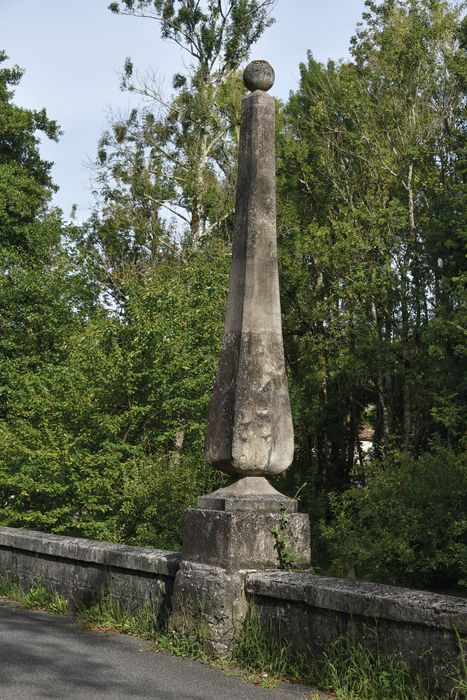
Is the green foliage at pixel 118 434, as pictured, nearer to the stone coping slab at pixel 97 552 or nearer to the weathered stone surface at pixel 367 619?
the stone coping slab at pixel 97 552

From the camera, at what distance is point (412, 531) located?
15234 mm

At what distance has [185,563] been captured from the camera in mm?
5766

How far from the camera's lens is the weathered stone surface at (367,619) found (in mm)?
4121

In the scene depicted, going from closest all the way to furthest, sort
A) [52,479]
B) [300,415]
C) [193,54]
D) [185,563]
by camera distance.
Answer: [185,563] → [52,479] → [300,415] → [193,54]

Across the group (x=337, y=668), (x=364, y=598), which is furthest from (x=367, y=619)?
(x=337, y=668)

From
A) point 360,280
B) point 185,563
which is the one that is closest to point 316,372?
point 360,280

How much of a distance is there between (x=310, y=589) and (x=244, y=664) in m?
0.72

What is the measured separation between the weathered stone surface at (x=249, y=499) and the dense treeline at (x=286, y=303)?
348 inches

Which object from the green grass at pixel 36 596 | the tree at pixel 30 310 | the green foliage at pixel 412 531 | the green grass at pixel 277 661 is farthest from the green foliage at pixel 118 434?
the green grass at pixel 277 661

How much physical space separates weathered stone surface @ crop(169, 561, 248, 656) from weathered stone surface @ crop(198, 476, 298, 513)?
1.35 feet

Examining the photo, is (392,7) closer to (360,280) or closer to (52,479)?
(360,280)

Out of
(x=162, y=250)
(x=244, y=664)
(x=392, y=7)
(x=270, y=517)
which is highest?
(x=392, y=7)

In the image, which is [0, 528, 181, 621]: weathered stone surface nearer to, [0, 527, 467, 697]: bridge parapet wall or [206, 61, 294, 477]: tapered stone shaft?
[0, 527, 467, 697]: bridge parapet wall

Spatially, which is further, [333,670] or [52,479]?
[52,479]
